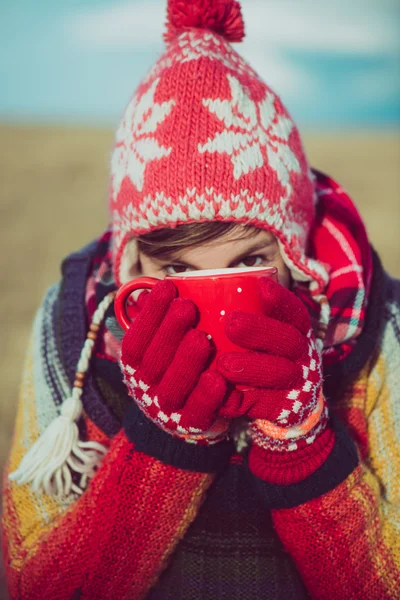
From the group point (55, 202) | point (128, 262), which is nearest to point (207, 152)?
point (128, 262)

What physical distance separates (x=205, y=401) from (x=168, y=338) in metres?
0.14

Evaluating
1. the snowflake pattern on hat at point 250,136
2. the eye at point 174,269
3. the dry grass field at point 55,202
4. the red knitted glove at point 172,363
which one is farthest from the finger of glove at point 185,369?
the dry grass field at point 55,202

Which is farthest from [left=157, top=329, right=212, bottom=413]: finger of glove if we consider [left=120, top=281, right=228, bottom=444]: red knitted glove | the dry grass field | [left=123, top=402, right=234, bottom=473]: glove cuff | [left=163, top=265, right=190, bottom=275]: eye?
the dry grass field

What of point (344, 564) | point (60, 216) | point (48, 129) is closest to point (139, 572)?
point (344, 564)

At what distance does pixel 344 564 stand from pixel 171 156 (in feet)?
3.30

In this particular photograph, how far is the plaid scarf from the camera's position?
1441 mm

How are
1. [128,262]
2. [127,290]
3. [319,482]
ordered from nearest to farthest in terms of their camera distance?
[127,290], [319,482], [128,262]

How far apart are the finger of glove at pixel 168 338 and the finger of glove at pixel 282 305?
0.46 feet

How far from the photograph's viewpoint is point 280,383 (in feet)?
Answer: 3.58

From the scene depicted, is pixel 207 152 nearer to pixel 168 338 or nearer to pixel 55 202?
pixel 168 338

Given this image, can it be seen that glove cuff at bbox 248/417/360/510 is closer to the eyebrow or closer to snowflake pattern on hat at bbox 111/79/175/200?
the eyebrow

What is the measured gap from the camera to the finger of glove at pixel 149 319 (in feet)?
3.52

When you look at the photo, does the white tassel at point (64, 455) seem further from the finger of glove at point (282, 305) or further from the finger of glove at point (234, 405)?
the finger of glove at point (282, 305)

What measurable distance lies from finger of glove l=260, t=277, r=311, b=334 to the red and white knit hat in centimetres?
31
